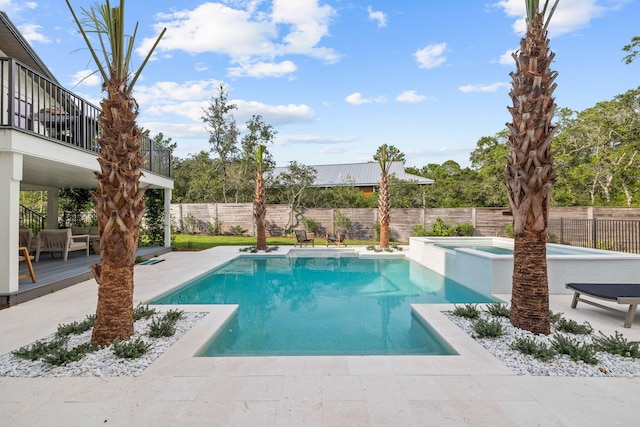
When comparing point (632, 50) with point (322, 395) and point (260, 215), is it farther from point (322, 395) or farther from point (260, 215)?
point (322, 395)

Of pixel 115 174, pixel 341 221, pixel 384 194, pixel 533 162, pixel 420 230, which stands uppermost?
pixel 384 194

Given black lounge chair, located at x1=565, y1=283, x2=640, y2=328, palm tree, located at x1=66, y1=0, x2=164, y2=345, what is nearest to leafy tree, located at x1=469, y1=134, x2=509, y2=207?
black lounge chair, located at x1=565, y1=283, x2=640, y2=328

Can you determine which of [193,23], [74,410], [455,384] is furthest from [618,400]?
[193,23]

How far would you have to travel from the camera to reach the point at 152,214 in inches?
575

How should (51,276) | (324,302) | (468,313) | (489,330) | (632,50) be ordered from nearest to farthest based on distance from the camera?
(489,330) < (468,313) < (324,302) < (51,276) < (632,50)

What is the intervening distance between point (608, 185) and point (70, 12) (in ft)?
83.0

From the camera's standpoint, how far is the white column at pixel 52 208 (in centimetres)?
1358

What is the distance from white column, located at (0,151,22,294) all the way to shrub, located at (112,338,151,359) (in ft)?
12.6

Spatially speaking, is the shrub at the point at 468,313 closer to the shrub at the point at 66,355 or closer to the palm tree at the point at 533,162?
the palm tree at the point at 533,162

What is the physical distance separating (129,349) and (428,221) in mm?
16127

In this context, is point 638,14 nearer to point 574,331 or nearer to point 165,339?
point 574,331

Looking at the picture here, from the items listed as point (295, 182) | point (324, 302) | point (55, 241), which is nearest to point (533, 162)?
point (324, 302)

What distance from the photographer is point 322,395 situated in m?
3.01

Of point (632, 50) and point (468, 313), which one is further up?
point (632, 50)
